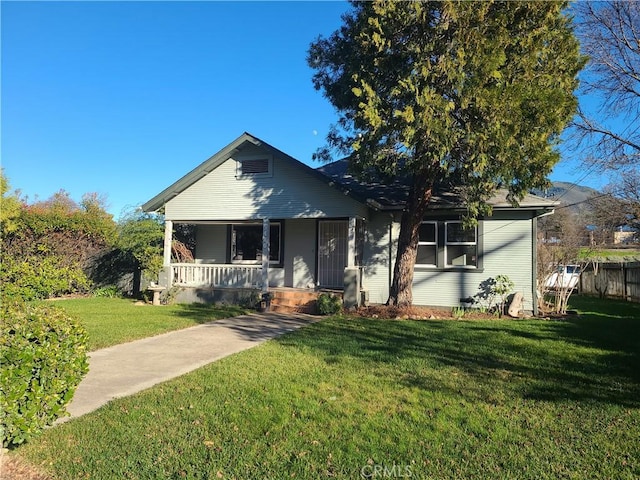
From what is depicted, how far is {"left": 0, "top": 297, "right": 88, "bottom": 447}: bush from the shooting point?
3.45m

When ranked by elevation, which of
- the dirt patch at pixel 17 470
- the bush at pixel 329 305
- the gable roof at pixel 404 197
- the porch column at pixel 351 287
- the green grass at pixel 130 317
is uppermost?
the gable roof at pixel 404 197

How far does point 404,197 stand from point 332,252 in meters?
3.09

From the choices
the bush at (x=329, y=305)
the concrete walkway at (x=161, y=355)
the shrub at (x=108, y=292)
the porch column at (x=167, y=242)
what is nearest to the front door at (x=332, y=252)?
the bush at (x=329, y=305)

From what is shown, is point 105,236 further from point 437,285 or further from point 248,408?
point 248,408

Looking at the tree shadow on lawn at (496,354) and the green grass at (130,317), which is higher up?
the green grass at (130,317)

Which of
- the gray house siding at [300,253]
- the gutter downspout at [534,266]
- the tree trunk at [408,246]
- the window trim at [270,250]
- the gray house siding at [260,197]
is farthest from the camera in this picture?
the window trim at [270,250]

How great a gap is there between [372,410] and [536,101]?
727 cm

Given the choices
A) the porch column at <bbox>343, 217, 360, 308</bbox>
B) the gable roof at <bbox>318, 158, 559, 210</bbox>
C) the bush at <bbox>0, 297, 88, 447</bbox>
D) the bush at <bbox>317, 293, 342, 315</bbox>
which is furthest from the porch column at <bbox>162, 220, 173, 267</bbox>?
the bush at <bbox>0, 297, 88, 447</bbox>

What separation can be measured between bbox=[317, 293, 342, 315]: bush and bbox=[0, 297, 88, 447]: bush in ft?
27.2

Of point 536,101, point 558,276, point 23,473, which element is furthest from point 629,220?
point 23,473

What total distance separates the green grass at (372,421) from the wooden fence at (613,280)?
44.5 ft

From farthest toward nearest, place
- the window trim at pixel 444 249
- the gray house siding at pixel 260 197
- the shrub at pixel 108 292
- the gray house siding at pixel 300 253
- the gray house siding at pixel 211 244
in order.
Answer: the gray house siding at pixel 211 244
the shrub at pixel 108 292
the gray house siding at pixel 300 253
the gray house siding at pixel 260 197
the window trim at pixel 444 249

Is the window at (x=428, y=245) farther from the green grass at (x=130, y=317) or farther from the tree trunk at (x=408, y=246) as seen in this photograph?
the green grass at (x=130, y=317)

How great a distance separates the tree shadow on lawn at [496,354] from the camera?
552cm
